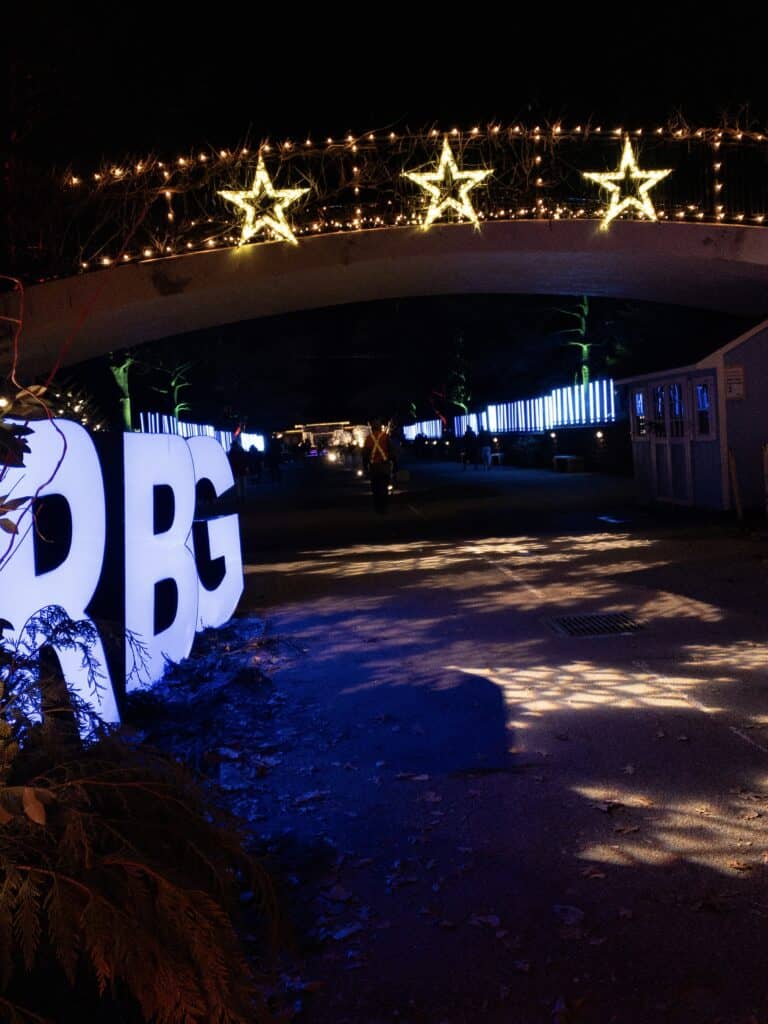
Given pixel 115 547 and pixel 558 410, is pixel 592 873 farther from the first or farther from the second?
pixel 558 410

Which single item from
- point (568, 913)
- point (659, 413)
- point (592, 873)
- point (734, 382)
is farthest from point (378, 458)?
point (568, 913)

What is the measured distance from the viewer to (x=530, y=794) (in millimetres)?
5082

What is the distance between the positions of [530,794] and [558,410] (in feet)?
135

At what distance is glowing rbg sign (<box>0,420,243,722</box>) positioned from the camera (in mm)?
5406

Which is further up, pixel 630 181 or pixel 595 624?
pixel 630 181

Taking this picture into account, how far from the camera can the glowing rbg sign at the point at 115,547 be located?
17.7ft

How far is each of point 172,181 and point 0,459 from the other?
14556 millimetres

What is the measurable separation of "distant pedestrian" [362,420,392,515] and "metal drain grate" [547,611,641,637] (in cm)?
1128

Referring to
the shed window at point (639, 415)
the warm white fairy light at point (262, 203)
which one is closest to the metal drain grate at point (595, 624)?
the warm white fairy light at point (262, 203)

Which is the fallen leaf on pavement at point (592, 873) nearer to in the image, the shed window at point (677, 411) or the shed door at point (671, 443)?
the shed door at point (671, 443)

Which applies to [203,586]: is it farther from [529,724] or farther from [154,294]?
[154,294]

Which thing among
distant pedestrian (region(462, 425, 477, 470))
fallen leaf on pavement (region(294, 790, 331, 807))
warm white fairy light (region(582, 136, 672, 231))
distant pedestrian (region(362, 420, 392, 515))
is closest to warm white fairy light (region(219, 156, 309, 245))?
warm white fairy light (region(582, 136, 672, 231))

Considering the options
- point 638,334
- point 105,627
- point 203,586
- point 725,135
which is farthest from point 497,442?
point 105,627

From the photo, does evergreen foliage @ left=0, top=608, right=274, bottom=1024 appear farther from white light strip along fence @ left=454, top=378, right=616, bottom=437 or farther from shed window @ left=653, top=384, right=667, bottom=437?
white light strip along fence @ left=454, top=378, right=616, bottom=437
